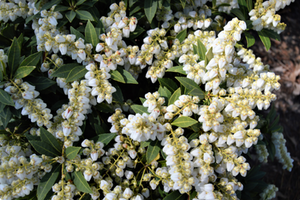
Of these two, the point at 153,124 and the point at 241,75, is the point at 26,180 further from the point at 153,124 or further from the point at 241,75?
the point at 241,75

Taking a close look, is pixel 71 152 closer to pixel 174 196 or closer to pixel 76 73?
pixel 76 73

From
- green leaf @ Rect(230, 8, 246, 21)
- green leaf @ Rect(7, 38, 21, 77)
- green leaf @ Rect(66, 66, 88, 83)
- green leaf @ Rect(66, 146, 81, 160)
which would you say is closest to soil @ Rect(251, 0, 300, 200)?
green leaf @ Rect(230, 8, 246, 21)

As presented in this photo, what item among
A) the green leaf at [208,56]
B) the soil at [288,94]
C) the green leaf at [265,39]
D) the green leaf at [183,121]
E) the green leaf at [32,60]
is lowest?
the soil at [288,94]

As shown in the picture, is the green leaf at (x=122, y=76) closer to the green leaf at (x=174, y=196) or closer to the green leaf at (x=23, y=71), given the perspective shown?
the green leaf at (x=23, y=71)

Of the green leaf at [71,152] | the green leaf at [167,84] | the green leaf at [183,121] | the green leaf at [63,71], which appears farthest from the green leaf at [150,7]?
the green leaf at [71,152]

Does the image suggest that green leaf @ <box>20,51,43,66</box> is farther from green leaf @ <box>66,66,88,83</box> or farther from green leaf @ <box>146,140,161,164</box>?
green leaf @ <box>146,140,161,164</box>

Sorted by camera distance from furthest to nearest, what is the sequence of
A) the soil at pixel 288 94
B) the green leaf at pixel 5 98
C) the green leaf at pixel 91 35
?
the soil at pixel 288 94, the green leaf at pixel 91 35, the green leaf at pixel 5 98

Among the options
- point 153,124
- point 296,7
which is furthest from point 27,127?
point 296,7
